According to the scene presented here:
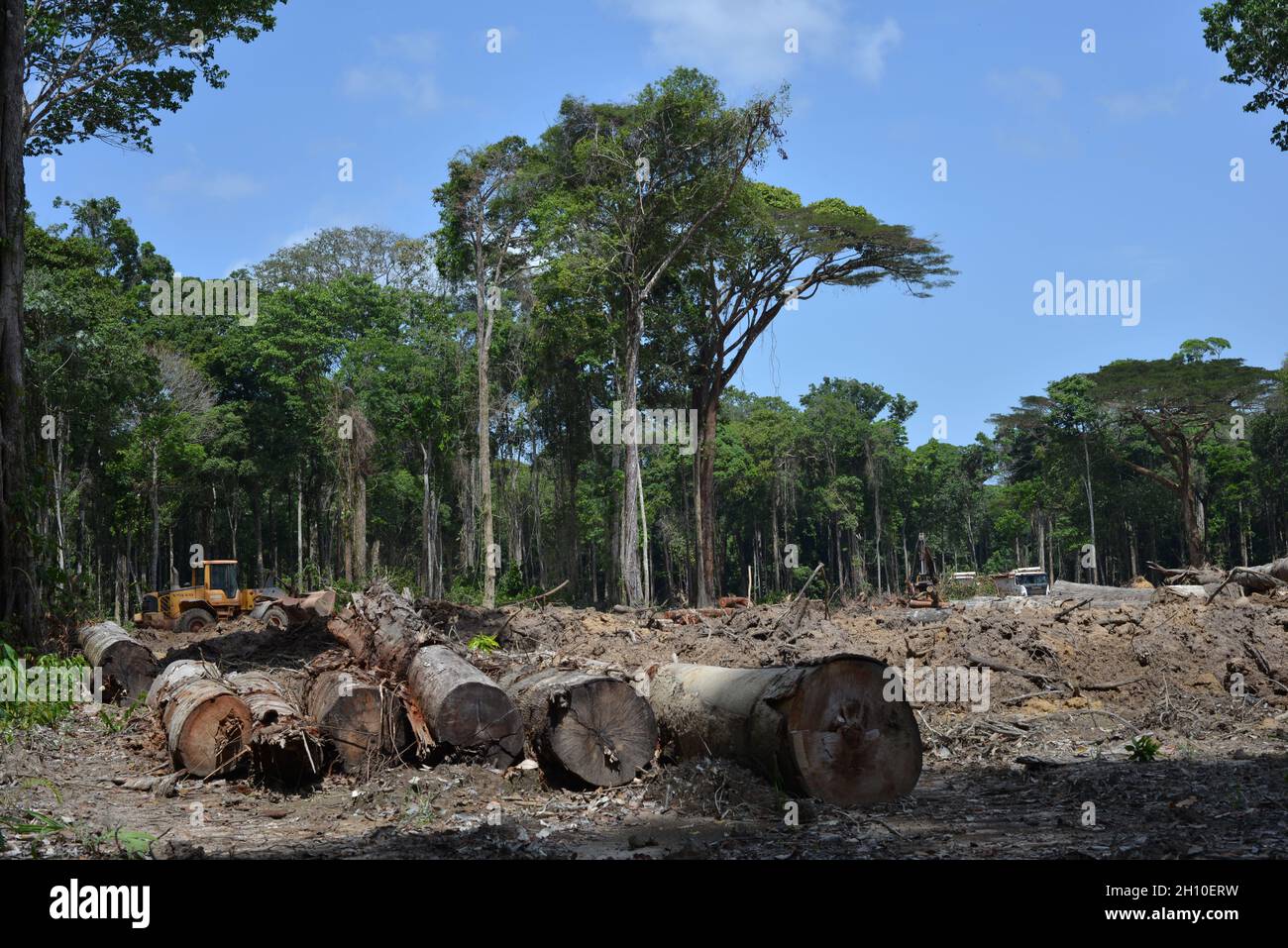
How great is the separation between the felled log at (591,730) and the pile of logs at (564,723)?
0.01 m

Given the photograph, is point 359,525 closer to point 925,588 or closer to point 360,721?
point 925,588

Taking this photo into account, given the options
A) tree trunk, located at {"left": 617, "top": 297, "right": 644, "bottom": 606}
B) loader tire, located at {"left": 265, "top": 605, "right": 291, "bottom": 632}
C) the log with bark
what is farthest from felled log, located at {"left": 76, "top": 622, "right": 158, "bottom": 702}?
tree trunk, located at {"left": 617, "top": 297, "right": 644, "bottom": 606}

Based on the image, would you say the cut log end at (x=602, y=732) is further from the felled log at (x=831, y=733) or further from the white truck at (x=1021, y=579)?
the white truck at (x=1021, y=579)

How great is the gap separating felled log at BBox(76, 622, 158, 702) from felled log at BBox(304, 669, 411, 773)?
4424 millimetres

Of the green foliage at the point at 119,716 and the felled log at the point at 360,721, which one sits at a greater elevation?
the felled log at the point at 360,721

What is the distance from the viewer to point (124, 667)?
11742 mm

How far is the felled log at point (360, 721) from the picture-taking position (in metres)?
8.06

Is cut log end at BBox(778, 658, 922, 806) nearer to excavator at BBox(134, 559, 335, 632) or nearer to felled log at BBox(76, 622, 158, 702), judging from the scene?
felled log at BBox(76, 622, 158, 702)

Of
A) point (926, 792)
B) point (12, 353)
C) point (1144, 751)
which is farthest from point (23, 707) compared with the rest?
point (1144, 751)

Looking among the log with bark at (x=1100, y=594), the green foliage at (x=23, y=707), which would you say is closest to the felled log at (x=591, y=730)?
the green foliage at (x=23, y=707)
